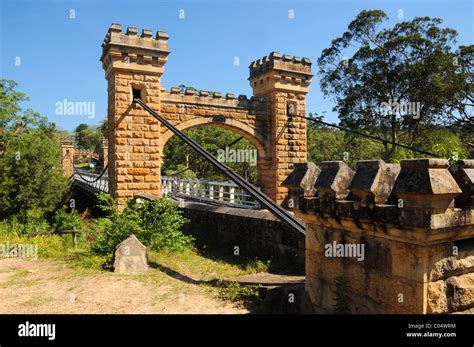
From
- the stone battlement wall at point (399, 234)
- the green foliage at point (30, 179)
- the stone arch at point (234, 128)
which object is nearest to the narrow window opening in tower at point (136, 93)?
the stone arch at point (234, 128)

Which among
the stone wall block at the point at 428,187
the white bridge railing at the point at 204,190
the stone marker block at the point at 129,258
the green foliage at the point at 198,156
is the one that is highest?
the green foliage at the point at 198,156

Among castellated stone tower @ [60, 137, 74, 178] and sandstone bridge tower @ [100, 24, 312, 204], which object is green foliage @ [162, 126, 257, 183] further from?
castellated stone tower @ [60, 137, 74, 178]

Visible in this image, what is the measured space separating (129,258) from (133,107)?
671 cm

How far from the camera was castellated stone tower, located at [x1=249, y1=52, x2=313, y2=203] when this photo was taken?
1400 centimetres

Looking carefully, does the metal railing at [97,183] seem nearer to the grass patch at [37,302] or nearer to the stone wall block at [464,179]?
the grass patch at [37,302]

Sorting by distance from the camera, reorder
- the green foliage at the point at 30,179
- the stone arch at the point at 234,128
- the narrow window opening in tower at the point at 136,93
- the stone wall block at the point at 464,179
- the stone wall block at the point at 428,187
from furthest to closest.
Result: the green foliage at the point at 30,179
the stone arch at the point at 234,128
the narrow window opening in tower at the point at 136,93
the stone wall block at the point at 464,179
the stone wall block at the point at 428,187

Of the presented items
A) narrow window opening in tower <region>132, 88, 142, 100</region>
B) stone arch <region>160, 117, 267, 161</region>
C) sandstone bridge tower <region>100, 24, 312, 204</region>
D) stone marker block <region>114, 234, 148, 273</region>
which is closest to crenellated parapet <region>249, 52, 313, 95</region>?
sandstone bridge tower <region>100, 24, 312, 204</region>

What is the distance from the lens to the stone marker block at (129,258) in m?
5.71

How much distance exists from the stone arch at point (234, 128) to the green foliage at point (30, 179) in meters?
6.38

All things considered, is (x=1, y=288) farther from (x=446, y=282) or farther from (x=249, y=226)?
(x=446, y=282)
